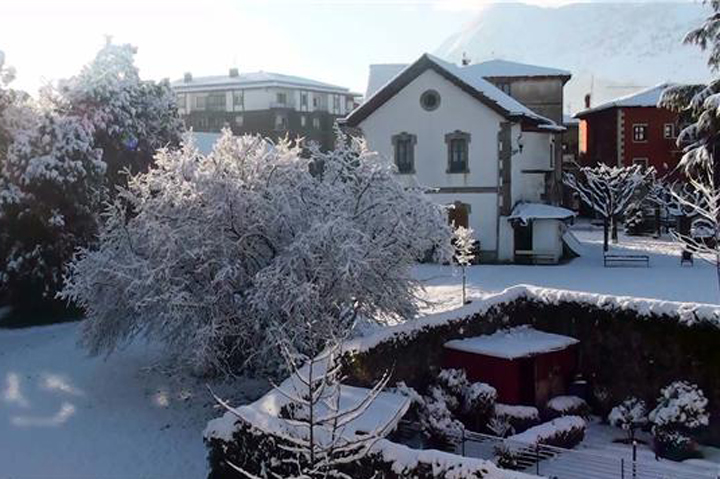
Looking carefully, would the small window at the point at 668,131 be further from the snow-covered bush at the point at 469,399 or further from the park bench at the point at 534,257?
the snow-covered bush at the point at 469,399

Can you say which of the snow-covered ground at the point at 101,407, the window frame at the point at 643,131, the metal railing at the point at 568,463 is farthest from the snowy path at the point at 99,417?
the window frame at the point at 643,131

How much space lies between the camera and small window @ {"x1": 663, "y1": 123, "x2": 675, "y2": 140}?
5231 cm

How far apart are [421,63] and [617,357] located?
19.1 meters

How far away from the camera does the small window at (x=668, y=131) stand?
2060 inches

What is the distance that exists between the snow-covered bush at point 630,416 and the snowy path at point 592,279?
22.9 feet

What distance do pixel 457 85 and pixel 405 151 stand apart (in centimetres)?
382

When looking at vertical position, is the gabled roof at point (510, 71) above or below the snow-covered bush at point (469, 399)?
above

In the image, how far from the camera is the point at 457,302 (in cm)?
2545

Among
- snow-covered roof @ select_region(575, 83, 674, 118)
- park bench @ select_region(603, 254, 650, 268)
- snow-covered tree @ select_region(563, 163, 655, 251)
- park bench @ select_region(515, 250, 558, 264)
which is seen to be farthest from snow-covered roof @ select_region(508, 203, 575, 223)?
snow-covered roof @ select_region(575, 83, 674, 118)

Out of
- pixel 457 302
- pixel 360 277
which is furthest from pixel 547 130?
pixel 360 277

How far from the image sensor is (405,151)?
35.5 m

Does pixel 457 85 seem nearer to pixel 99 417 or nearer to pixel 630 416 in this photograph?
pixel 630 416

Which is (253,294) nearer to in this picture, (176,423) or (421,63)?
(176,423)

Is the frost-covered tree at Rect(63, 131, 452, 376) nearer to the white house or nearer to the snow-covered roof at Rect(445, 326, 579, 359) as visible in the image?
the snow-covered roof at Rect(445, 326, 579, 359)
